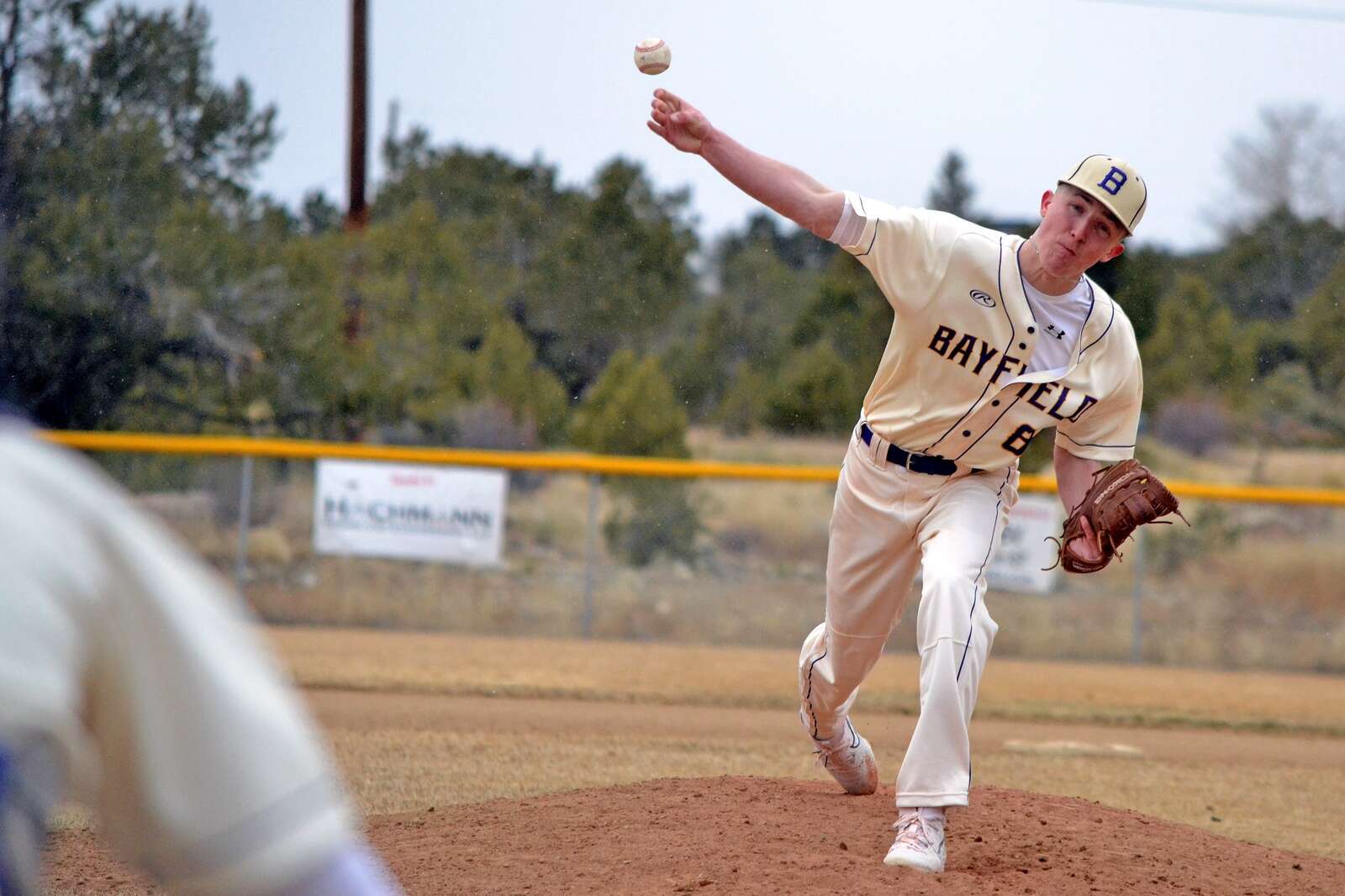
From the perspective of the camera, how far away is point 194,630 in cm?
97

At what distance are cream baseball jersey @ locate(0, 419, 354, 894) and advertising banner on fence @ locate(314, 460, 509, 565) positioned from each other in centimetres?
1023

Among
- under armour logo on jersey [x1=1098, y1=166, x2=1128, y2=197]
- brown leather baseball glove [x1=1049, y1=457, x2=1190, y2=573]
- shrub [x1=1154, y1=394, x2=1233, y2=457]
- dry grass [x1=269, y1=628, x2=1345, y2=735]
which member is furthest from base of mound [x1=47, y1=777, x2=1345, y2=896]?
shrub [x1=1154, y1=394, x2=1233, y2=457]

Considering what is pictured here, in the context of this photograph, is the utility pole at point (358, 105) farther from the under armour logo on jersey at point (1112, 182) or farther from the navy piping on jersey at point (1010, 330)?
the under armour logo on jersey at point (1112, 182)

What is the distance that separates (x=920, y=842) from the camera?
139 inches

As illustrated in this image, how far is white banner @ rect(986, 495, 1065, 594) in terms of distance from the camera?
11.3 metres

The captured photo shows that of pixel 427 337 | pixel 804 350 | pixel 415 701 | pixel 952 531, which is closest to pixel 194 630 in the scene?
pixel 952 531

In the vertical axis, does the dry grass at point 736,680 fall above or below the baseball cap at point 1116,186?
below

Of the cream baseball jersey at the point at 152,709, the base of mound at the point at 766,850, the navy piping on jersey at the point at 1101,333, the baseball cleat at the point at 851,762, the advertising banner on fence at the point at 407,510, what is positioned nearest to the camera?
the cream baseball jersey at the point at 152,709

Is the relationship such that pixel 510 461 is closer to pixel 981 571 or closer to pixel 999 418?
pixel 999 418

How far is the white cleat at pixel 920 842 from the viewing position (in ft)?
11.5

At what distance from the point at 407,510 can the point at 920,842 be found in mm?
8149

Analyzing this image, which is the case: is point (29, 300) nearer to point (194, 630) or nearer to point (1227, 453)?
point (194, 630)

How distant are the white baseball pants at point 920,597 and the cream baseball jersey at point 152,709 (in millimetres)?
2745

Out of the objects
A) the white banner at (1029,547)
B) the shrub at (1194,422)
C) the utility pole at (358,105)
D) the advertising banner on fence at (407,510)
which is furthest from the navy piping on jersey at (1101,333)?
the shrub at (1194,422)
